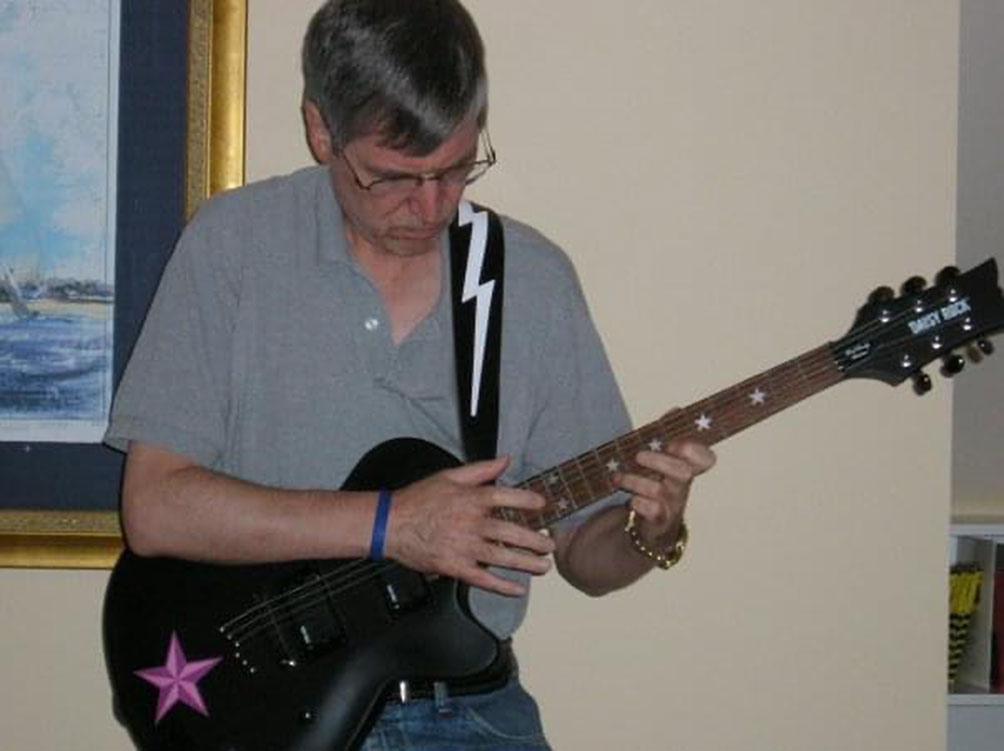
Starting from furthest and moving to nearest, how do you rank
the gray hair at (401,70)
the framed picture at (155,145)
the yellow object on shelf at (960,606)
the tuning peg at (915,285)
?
the yellow object on shelf at (960,606) → the framed picture at (155,145) → the tuning peg at (915,285) → the gray hair at (401,70)

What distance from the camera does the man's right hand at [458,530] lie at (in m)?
1.69

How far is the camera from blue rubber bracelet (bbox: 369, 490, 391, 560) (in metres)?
1.69

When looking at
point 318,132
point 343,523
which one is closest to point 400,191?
point 318,132

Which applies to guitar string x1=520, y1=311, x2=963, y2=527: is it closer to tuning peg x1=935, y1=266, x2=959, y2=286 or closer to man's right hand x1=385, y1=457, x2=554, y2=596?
tuning peg x1=935, y1=266, x2=959, y2=286

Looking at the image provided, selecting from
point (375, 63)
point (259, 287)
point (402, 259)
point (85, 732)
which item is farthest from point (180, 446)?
point (85, 732)

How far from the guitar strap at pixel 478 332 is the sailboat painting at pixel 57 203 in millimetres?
553

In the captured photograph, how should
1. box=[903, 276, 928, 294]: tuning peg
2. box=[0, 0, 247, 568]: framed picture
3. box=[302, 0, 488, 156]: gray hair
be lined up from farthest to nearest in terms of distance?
box=[0, 0, 247, 568]: framed picture
box=[903, 276, 928, 294]: tuning peg
box=[302, 0, 488, 156]: gray hair

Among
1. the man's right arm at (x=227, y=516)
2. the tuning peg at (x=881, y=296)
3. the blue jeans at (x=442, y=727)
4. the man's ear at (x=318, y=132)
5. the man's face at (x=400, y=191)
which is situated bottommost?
the blue jeans at (x=442, y=727)

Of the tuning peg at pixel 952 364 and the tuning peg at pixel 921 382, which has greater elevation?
the tuning peg at pixel 952 364

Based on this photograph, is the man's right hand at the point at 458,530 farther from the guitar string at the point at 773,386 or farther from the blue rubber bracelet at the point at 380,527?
the guitar string at the point at 773,386

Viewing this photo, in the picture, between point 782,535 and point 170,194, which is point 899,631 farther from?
point 170,194

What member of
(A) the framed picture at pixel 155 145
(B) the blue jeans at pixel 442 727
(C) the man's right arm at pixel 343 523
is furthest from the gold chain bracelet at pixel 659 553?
(A) the framed picture at pixel 155 145

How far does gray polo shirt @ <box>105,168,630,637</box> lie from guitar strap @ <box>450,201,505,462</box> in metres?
0.02

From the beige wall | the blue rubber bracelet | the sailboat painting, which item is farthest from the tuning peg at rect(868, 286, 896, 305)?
the sailboat painting
